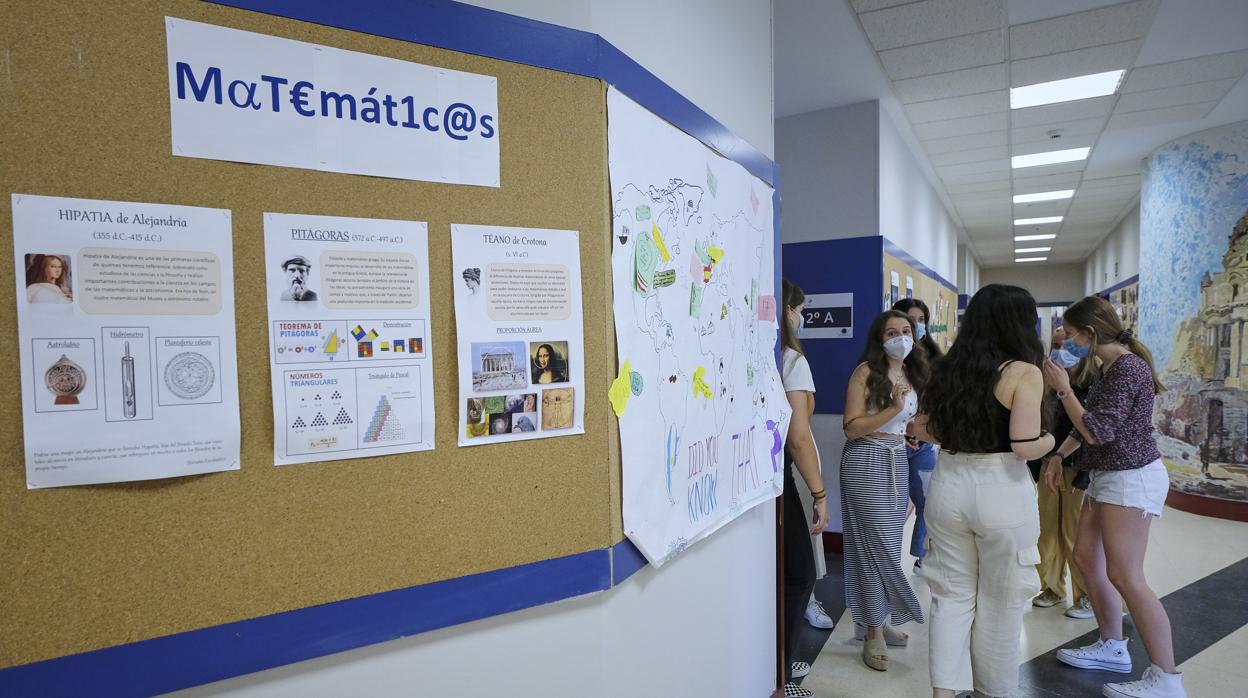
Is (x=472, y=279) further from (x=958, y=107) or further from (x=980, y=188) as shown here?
(x=980, y=188)

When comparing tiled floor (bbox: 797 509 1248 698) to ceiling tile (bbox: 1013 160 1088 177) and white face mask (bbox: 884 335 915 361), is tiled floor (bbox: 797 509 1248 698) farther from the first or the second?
ceiling tile (bbox: 1013 160 1088 177)

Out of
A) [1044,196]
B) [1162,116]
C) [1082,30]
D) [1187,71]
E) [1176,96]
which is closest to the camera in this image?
[1082,30]

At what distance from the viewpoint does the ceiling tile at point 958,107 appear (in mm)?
4754

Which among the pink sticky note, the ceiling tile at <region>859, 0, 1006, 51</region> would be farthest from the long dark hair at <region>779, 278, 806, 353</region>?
the ceiling tile at <region>859, 0, 1006, 51</region>

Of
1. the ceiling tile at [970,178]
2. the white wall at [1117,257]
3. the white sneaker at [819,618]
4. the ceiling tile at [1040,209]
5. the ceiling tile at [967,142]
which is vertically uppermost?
the ceiling tile at [967,142]

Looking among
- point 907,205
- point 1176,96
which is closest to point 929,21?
point 907,205

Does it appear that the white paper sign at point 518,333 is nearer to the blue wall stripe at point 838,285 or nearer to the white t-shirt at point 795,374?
the white t-shirt at point 795,374

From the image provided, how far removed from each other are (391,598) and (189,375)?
502 millimetres

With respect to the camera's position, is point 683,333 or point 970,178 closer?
point 683,333

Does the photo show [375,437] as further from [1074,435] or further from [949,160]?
[949,160]

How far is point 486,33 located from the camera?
121cm

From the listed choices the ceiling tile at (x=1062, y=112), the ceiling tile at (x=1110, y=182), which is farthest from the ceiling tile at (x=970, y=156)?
the ceiling tile at (x=1110, y=182)

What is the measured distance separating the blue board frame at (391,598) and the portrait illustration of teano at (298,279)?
0.41 meters

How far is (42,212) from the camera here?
0.88m
